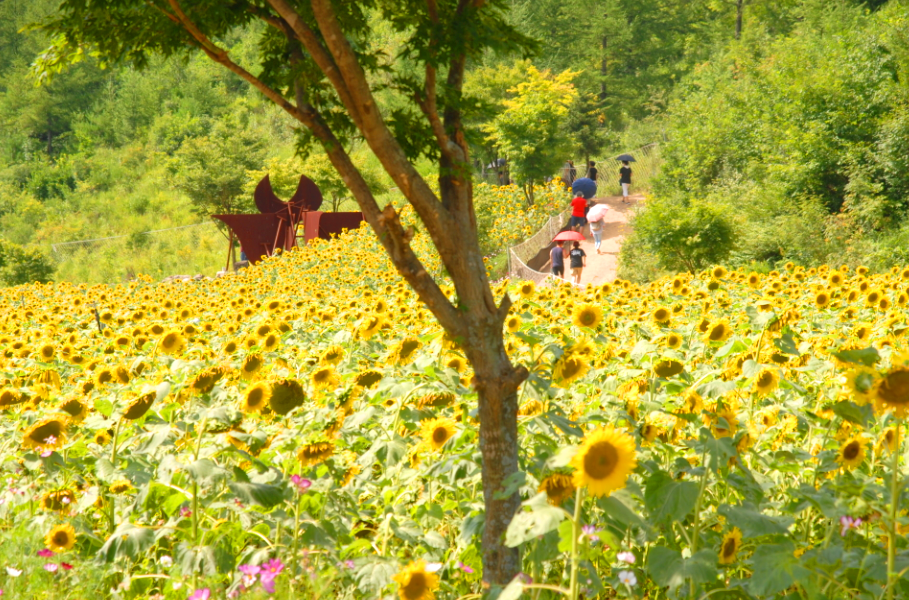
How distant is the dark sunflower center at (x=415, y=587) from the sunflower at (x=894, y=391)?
4.21 feet

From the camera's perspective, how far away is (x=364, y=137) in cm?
254

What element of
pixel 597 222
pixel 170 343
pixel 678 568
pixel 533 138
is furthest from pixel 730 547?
pixel 533 138

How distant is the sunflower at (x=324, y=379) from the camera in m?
3.21

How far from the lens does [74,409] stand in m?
2.75

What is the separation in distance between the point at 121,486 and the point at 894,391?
8.27ft

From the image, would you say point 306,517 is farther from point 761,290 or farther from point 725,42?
point 725,42

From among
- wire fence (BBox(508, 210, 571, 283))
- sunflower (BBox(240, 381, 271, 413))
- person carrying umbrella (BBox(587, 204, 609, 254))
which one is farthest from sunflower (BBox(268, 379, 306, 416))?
person carrying umbrella (BBox(587, 204, 609, 254))

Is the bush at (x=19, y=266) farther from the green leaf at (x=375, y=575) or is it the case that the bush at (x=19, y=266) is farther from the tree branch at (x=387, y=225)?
the green leaf at (x=375, y=575)

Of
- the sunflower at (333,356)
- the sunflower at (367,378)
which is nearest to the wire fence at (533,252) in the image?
the sunflower at (333,356)

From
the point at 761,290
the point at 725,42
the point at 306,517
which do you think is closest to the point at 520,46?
the point at 306,517

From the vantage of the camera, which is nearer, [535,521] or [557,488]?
[535,521]

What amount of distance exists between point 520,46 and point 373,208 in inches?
32.0

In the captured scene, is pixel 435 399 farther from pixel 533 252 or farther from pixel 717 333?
pixel 533 252

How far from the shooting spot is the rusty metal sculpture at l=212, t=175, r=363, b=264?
22094 millimetres
